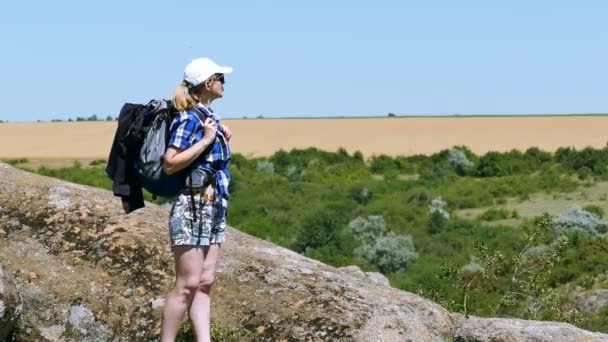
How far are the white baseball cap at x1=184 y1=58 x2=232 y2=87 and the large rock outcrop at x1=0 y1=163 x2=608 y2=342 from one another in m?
1.98

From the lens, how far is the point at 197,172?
7012 mm

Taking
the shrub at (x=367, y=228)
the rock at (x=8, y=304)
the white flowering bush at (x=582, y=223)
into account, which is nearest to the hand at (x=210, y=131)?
the rock at (x=8, y=304)

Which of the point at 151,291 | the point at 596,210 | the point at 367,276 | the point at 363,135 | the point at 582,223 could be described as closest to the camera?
the point at 151,291

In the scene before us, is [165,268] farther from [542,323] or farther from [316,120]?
[316,120]

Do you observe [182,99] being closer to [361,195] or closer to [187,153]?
[187,153]

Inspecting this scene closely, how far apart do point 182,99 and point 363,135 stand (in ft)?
270

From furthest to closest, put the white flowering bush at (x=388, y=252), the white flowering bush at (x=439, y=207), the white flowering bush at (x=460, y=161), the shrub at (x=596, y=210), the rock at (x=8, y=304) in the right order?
1. the white flowering bush at (x=460, y=161)
2. the white flowering bush at (x=439, y=207)
3. the shrub at (x=596, y=210)
4. the white flowering bush at (x=388, y=252)
5. the rock at (x=8, y=304)

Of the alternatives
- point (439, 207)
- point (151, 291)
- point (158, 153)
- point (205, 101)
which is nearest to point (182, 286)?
point (158, 153)

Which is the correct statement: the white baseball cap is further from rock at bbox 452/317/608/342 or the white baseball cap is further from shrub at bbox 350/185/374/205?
shrub at bbox 350/185/374/205

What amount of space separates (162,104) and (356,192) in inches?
1729

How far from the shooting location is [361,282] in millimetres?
9055

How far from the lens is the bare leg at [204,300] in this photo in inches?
284

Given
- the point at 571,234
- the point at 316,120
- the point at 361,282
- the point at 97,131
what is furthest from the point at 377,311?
the point at 316,120

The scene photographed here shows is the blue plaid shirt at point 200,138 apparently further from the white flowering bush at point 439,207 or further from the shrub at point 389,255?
the white flowering bush at point 439,207
